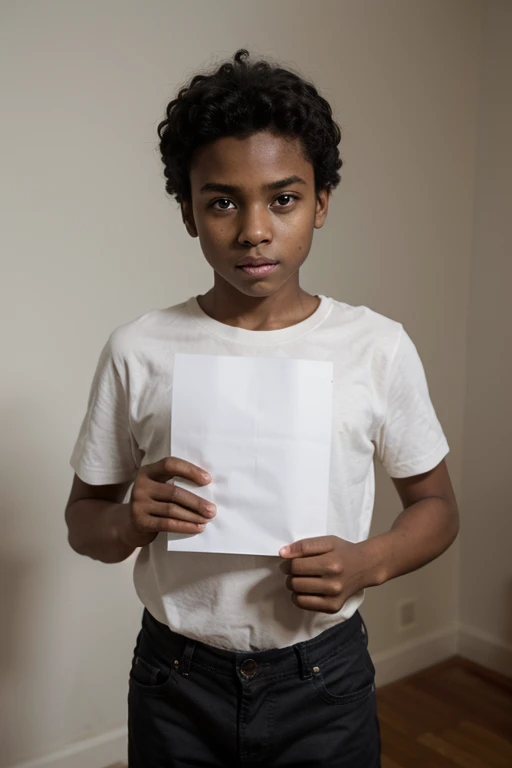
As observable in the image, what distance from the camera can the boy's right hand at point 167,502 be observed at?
0.83m

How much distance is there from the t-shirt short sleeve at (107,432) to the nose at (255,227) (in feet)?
0.76

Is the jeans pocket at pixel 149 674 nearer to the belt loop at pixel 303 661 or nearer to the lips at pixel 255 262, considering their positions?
the belt loop at pixel 303 661

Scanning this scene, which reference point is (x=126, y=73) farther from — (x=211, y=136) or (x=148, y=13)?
(x=211, y=136)

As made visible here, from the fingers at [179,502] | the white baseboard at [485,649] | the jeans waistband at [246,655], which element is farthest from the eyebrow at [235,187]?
the white baseboard at [485,649]

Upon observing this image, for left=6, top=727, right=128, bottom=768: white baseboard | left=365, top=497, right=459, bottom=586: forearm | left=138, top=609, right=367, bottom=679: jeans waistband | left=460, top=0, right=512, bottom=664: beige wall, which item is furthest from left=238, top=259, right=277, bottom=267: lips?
left=460, top=0, right=512, bottom=664: beige wall

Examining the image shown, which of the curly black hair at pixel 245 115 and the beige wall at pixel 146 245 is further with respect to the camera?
the beige wall at pixel 146 245

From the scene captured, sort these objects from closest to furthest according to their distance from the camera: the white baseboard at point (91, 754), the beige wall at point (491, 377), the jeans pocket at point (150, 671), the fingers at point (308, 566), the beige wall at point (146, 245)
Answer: the fingers at point (308, 566) → the jeans pocket at point (150, 671) → the beige wall at point (146, 245) → the white baseboard at point (91, 754) → the beige wall at point (491, 377)

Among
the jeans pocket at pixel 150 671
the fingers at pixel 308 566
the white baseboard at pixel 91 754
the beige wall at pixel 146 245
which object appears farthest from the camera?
the white baseboard at pixel 91 754

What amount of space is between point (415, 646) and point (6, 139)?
189 cm

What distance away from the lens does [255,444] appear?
842mm

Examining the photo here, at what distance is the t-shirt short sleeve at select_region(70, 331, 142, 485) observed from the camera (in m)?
0.97

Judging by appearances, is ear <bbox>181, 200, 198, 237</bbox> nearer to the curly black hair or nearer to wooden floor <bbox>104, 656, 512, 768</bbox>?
the curly black hair

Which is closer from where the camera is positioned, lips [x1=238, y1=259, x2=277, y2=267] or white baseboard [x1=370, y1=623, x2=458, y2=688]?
lips [x1=238, y1=259, x2=277, y2=267]

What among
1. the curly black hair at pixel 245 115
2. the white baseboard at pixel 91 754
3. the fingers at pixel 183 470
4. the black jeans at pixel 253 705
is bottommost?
the white baseboard at pixel 91 754
